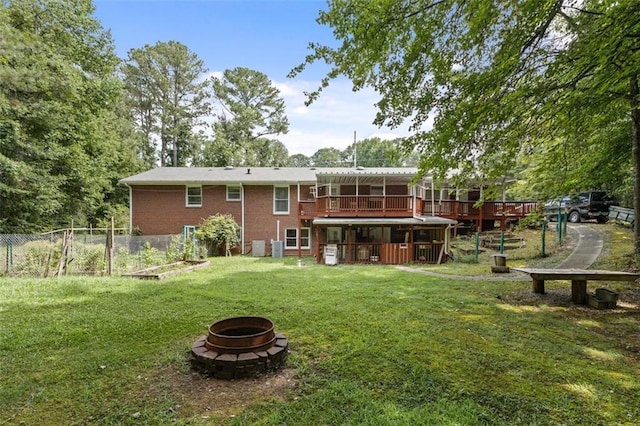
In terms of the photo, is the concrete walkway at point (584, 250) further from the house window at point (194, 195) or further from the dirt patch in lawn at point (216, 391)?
the house window at point (194, 195)

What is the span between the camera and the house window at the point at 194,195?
18203 millimetres

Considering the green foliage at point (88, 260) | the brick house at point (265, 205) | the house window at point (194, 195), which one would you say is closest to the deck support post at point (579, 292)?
the brick house at point (265, 205)

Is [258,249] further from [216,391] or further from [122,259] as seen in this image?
[216,391]

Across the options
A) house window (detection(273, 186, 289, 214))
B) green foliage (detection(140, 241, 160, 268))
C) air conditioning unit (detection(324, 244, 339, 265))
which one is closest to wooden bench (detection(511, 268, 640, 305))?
air conditioning unit (detection(324, 244, 339, 265))

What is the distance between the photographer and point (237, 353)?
12.3 ft

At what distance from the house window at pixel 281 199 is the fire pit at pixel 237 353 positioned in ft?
46.5

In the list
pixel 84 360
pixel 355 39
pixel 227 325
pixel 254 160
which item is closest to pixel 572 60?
pixel 355 39

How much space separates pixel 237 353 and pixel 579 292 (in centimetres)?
749

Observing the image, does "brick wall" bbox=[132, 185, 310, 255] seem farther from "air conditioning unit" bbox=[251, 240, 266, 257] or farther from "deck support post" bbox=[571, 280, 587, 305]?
"deck support post" bbox=[571, 280, 587, 305]

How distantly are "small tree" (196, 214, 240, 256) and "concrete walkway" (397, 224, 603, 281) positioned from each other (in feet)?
Answer: 29.4

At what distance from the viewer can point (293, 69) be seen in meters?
6.46

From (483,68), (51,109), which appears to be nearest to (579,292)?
(483,68)

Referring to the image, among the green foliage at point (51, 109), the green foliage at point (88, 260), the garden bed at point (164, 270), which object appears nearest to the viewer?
the garden bed at point (164, 270)

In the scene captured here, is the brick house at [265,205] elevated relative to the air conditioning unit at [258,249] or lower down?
elevated
